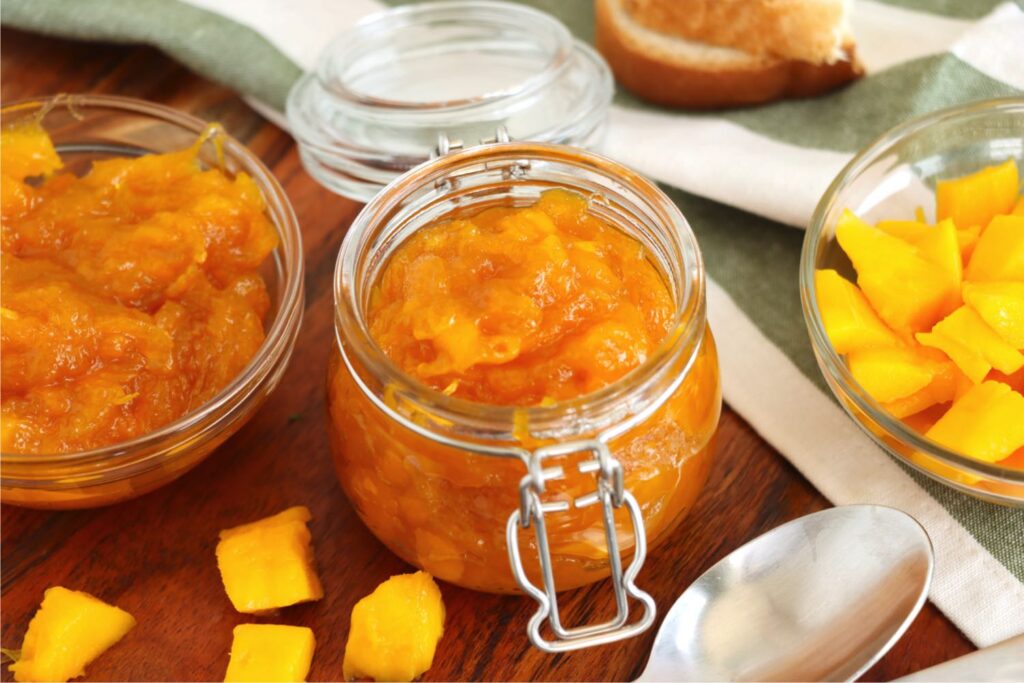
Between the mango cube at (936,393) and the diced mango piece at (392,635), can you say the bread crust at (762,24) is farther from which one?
the diced mango piece at (392,635)

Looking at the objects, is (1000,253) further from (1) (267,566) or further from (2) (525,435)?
(1) (267,566)

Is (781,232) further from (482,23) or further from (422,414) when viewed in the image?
(422,414)

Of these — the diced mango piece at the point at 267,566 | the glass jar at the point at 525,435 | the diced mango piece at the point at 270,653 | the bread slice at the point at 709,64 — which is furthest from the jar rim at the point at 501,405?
the bread slice at the point at 709,64

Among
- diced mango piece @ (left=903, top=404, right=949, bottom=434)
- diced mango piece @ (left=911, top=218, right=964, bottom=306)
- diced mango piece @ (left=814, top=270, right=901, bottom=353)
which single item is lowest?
diced mango piece @ (left=903, top=404, right=949, bottom=434)

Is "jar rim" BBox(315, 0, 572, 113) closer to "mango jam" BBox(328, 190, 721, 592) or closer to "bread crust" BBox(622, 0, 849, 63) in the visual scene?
"bread crust" BBox(622, 0, 849, 63)

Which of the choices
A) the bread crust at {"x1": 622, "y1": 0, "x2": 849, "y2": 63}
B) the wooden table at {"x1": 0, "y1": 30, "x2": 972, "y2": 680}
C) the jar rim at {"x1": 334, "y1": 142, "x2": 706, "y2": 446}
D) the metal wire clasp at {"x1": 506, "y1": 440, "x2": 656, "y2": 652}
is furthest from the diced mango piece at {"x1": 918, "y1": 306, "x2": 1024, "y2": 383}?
the bread crust at {"x1": 622, "y1": 0, "x2": 849, "y2": 63}

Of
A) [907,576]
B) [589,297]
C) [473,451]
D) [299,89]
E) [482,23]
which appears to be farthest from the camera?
[482,23]

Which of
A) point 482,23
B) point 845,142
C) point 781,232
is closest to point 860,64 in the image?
point 845,142
